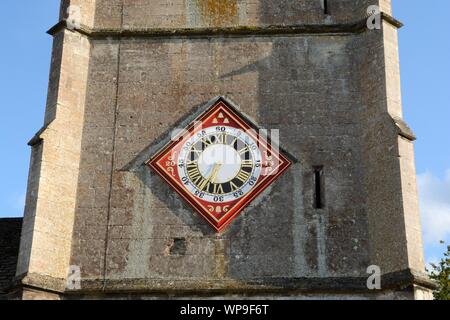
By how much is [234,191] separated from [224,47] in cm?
330

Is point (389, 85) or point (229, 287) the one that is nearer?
point (229, 287)

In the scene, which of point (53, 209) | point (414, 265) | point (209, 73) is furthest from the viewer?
point (209, 73)

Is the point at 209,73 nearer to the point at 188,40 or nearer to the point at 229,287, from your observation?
the point at 188,40

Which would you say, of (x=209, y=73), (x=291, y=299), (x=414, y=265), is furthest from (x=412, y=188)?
(x=209, y=73)

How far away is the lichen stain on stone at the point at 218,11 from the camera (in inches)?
754

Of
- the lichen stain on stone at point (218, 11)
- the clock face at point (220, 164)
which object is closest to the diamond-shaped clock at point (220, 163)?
the clock face at point (220, 164)

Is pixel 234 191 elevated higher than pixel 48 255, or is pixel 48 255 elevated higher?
pixel 234 191

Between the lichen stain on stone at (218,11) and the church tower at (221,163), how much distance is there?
0.04m

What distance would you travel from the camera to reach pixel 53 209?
1702 centimetres

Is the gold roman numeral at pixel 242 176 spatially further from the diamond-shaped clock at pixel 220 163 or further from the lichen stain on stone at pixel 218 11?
the lichen stain on stone at pixel 218 11

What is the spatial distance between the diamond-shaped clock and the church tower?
0.03 m

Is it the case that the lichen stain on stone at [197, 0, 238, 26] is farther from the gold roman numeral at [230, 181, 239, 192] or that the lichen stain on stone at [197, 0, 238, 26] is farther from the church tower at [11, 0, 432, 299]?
the gold roman numeral at [230, 181, 239, 192]

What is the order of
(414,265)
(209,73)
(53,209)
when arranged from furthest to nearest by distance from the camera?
1. (209,73)
2. (53,209)
3. (414,265)

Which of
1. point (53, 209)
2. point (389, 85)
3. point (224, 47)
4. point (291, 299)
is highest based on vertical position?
point (224, 47)
